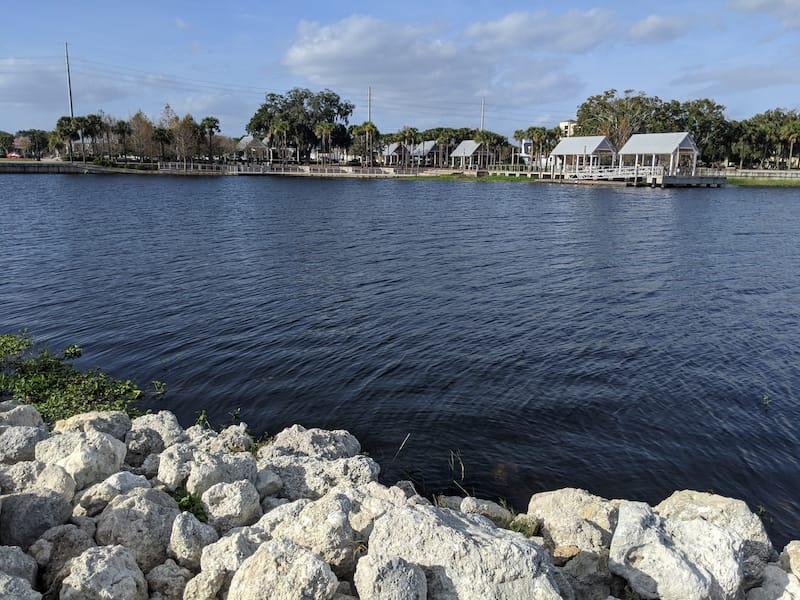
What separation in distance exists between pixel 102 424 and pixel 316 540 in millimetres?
5318

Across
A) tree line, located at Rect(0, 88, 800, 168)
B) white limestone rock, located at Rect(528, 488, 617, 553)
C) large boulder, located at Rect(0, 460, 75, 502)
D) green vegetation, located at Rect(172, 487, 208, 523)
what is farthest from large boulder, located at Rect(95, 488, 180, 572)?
tree line, located at Rect(0, 88, 800, 168)

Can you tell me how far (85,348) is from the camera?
1645cm

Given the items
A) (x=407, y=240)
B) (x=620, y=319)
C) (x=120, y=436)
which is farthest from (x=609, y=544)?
(x=407, y=240)

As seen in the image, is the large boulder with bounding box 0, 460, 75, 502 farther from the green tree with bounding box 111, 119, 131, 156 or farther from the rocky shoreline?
the green tree with bounding box 111, 119, 131, 156

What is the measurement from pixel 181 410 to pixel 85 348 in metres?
5.26

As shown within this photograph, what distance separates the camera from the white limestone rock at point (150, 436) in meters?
9.25

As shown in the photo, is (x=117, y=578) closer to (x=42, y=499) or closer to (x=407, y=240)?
(x=42, y=499)

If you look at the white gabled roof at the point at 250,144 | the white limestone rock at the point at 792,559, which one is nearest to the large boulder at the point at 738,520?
the white limestone rock at the point at 792,559

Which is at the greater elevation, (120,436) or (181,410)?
(120,436)

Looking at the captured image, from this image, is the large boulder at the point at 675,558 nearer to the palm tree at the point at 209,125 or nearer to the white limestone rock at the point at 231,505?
the white limestone rock at the point at 231,505

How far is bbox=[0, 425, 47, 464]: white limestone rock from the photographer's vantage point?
832 cm

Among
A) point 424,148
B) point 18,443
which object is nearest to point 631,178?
point 424,148

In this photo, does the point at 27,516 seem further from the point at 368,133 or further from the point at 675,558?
the point at 368,133

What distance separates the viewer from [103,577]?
532cm
